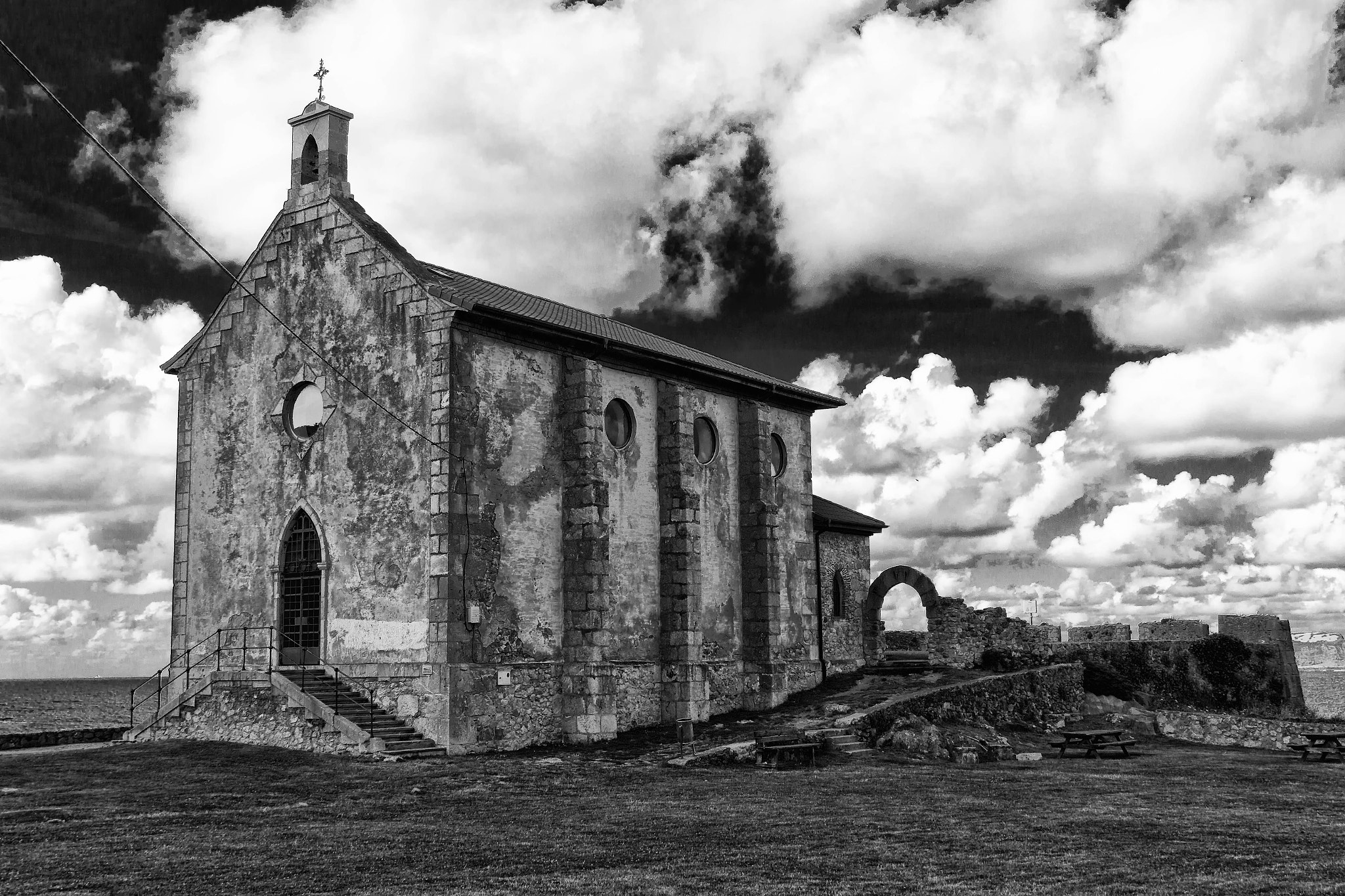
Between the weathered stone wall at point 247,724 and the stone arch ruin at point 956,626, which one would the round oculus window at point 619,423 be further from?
the stone arch ruin at point 956,626

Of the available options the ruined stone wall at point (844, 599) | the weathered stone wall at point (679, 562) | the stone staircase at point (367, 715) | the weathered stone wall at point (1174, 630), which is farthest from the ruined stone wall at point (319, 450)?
the weathered stone wall at point (1174, 630)

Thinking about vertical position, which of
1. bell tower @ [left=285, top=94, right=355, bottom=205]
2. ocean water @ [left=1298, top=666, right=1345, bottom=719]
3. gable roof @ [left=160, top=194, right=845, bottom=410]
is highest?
bell tower @ [left=285, top=94, right=355, bottom=205]

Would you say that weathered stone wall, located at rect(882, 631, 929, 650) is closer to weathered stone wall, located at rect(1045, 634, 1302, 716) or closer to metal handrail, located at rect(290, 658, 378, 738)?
weathered stone wall, located at rect(1045, 634, 1302, 716)

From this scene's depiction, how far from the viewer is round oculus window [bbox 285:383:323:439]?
25641mm

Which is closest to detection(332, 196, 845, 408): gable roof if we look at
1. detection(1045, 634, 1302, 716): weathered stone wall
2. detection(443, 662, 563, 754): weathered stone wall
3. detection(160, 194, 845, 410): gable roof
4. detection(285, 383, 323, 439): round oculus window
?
detection(160, 194, 845, 410): gable roof

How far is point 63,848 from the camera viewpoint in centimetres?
1301

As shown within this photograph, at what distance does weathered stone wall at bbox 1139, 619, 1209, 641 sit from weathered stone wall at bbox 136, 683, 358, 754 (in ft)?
79.3

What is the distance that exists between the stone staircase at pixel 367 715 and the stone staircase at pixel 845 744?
7172mm

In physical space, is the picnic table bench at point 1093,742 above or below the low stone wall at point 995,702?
below

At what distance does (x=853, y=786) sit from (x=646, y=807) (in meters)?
3.94

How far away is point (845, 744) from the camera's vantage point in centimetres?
2391

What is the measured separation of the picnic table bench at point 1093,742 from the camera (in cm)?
2384

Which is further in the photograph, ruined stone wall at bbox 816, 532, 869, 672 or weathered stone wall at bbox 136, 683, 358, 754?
ruined stone wall at bbox 816, 532, 869, 672

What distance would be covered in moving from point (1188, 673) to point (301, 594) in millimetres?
24476
